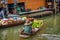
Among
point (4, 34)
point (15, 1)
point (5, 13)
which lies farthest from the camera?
point (15, 1)

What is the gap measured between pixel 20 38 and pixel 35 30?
4.46 ft

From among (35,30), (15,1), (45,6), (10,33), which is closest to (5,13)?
(15,1)

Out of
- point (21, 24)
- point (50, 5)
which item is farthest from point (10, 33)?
point (50, 5)

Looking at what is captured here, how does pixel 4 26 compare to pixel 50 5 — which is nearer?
pixel 4 26

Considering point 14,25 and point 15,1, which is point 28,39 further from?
point 15,1

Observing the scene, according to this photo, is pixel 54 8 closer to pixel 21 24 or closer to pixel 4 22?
pixel 21 24

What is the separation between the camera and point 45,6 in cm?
2742

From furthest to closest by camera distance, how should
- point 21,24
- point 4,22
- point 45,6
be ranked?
point 45,6 → point 21,24 → point 4,22

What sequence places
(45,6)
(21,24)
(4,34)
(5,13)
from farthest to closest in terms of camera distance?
1. (45,6)
2. (5,13)
3. (21,24)
4. (4,34)

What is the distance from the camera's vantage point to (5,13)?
64.7 ft

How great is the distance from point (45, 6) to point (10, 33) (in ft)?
42.2

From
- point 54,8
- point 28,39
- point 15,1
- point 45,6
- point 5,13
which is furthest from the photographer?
point 45,6

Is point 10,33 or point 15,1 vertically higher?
point 15,1

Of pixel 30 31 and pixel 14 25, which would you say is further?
pixel 14 25
